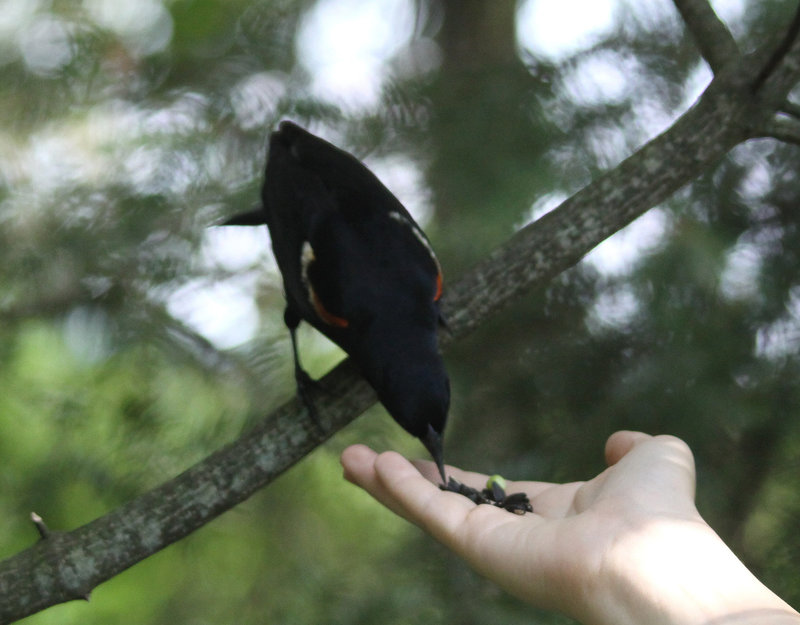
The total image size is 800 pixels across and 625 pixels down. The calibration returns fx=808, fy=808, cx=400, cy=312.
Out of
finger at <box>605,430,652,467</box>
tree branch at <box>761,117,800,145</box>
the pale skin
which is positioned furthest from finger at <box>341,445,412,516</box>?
tree branch at <box>761,117,800,145</box>

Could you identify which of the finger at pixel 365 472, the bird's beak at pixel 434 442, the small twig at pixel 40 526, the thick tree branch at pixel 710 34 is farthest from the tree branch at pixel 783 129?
the small twig at pixel 40 526

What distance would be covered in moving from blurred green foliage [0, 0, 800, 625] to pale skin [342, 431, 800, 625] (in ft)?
1.04

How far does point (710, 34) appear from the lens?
175 centimetres

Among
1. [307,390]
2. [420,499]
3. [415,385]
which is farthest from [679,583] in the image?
[307,390]

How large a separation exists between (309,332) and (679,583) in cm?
131

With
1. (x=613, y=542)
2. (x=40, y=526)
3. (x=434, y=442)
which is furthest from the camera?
(x=434, y=442)

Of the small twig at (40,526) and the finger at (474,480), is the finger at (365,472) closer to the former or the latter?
the finger at (474,480)

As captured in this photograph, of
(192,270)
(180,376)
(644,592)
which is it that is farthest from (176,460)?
(644,592)

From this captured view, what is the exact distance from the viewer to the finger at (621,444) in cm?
144

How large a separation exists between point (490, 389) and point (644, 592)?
90 cm

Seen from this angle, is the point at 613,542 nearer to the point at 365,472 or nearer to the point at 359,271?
the point at 365,472

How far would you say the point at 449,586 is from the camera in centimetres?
168

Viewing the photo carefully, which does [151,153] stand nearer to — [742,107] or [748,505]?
[742,107]

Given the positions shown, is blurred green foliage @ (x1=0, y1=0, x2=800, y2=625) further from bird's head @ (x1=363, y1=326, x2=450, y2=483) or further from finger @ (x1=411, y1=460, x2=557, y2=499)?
bird's head @ (x1=363, y1=326, x2=450, y2=483)
